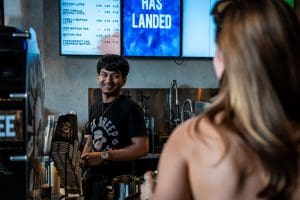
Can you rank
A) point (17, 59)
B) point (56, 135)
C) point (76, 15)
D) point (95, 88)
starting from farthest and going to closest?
1. point (95, 88)
2. point (76, 15)
3. point (56, 135)
4. point (17, 59)

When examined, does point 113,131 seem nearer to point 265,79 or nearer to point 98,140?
point 98,140

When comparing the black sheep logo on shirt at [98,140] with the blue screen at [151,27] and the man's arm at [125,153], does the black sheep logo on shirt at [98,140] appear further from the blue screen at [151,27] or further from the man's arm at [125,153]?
the blue screen at [151,27]

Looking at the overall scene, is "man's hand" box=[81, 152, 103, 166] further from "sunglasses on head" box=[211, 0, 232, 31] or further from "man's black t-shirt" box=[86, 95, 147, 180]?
"sunglasses on head" box=[211, 0, 232, 31]

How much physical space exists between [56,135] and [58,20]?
2172mm

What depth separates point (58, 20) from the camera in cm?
375

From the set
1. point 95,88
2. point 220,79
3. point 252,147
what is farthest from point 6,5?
point 95,88

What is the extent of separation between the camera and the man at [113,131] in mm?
2180

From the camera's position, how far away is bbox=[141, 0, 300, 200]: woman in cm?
82

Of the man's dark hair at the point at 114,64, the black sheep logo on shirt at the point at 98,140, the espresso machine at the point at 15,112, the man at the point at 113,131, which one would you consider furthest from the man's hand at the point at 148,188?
the man's dark hair at the point at 114,64

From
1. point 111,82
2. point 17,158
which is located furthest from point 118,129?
point 17,158

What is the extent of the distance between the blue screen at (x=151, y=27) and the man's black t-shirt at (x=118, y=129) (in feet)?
5.23

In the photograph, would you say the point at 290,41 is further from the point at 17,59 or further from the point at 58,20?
the point at 58,20

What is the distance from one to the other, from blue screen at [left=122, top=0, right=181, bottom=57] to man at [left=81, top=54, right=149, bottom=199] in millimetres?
1446

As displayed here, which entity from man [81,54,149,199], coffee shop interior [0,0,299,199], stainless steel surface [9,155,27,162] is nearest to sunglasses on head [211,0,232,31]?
coffee shop interior [0,0,299,199]
